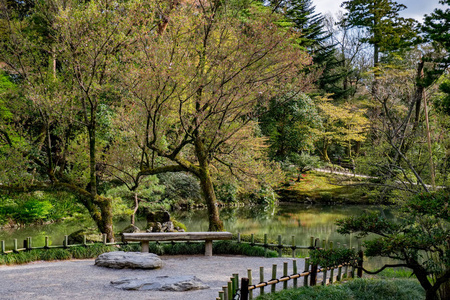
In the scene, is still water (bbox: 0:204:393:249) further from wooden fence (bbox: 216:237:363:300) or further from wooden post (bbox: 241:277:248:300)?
wooden post (bbox: 241:277:248:300)

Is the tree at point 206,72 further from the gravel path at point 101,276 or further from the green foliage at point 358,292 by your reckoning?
the green foliage at point 358,292

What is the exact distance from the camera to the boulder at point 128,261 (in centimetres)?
695

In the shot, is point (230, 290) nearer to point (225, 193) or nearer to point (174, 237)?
point (174, 237)

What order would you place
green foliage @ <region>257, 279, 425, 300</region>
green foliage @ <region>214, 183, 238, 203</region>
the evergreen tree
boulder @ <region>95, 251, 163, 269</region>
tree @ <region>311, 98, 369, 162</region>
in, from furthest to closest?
the evergreen tree, tree @ <region>311, 98, 369, 162</region>, green foliage @ <region>214, 183, 238, 203</region>, boulder @ <region>95, 251, 163, 269</region>, green foliage @ <region>257, 279, 425, 300</region>

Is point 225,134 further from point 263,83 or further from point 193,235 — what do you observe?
point 193,235

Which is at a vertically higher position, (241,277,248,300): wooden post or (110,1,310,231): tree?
(110,1,310,231): tree

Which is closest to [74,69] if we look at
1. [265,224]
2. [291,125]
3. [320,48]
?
[265,224]

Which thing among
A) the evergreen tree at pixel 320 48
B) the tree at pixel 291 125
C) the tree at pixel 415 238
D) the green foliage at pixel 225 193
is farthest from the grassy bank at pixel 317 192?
the tree at pixel 415 238

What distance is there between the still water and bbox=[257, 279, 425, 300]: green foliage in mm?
5730

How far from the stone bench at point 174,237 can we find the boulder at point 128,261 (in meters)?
0.81

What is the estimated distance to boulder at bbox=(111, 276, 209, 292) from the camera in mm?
5594

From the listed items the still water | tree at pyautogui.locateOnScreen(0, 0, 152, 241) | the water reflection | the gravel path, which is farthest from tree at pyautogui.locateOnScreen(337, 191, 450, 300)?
the still water

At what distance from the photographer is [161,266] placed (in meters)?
7.21

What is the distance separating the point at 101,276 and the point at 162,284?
1.34 meters
